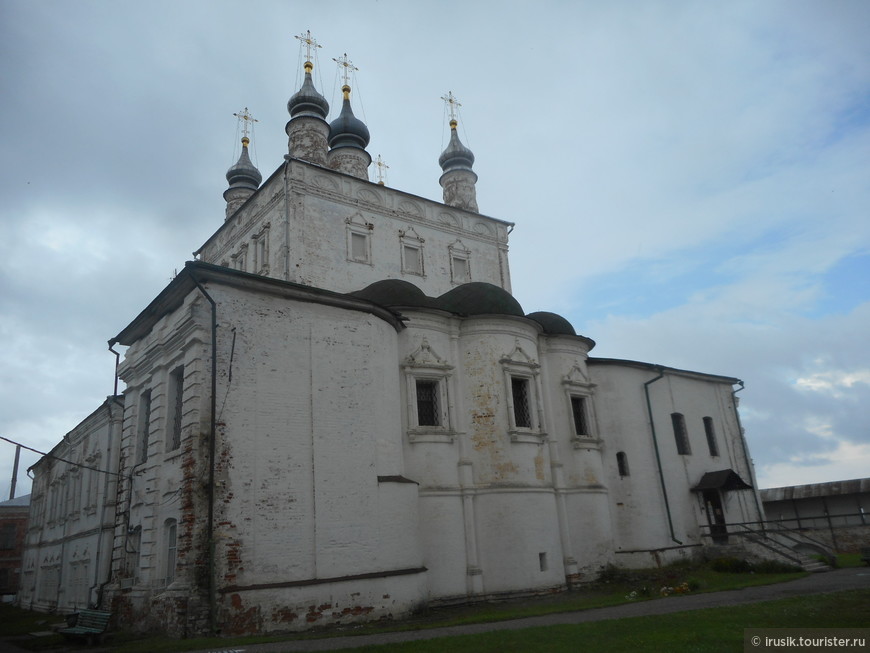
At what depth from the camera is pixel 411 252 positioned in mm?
22141

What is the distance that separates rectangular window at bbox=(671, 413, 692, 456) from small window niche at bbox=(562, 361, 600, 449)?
4.63 m

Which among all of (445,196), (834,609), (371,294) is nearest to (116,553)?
(371,294)

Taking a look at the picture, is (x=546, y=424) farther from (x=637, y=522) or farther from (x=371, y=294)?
(x=371, y=294)

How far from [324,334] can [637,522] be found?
11778 millimetres

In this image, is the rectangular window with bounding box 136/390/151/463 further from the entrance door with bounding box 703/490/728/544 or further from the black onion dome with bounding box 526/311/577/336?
the entrance door with bounding box 703/490/728/544

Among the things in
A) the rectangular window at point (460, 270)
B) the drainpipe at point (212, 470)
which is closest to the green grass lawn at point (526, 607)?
the drainpipe at point (212, 470)

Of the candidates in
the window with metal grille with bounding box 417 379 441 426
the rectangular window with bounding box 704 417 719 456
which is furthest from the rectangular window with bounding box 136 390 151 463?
the rectangular window with bounding box 704 417 719 456

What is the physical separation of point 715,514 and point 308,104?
19667mm

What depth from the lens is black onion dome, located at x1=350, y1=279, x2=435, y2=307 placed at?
1741cm

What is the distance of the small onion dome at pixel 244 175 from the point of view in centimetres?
2877

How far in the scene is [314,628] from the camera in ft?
39.7

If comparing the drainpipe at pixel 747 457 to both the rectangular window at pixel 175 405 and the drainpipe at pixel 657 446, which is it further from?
the rectangular window at pixel 175 405

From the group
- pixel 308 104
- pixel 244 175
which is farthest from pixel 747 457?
pixel 244 175

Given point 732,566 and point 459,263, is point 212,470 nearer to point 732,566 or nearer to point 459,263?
point 459,263
